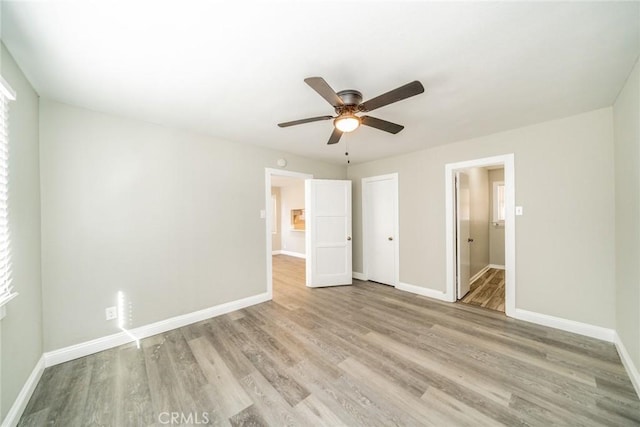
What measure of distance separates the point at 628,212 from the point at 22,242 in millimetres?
4876

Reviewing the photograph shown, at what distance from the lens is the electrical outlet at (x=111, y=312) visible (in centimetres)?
233

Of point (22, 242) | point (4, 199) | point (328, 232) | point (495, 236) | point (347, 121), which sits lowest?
point (495, 236)

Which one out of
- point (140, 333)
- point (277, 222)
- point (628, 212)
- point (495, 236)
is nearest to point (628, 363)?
point (628, 212)

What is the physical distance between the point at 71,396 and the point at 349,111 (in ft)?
10.00

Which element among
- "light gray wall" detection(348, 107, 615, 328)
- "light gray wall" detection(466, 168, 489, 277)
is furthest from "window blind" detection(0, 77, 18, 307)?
"light gray wall" detection(466, 168, 489, 277)

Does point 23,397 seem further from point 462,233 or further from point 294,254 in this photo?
point 294,254

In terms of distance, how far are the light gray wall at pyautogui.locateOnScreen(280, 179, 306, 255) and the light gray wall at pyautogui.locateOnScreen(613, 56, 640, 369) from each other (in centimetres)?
596

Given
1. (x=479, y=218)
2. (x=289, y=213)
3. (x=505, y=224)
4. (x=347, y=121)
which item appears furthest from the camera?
(x=289, y=213)

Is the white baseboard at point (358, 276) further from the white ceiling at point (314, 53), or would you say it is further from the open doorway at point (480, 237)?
the white ceiling at point (314, 53)

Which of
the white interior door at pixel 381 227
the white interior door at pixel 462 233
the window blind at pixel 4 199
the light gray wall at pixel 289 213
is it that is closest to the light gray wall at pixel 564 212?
the white interior door at pixel 462 233

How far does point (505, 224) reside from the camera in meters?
2.83

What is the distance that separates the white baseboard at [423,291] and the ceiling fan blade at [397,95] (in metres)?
3.14

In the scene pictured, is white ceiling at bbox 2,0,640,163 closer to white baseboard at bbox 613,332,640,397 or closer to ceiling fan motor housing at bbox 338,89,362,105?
ceiling fan motor housing at bbox 338,89,362,105

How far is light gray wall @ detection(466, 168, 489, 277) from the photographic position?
14.5ft
